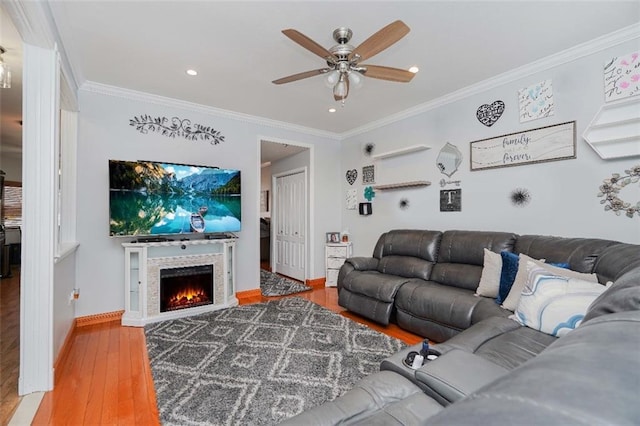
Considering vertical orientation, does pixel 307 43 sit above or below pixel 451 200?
above

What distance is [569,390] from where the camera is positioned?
1.11ft

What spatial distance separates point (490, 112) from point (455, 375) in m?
3.03

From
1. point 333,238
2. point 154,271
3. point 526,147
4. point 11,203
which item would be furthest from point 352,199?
point 11,203

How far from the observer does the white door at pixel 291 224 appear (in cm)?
519

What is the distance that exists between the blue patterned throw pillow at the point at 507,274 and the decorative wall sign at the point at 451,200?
3.72ft

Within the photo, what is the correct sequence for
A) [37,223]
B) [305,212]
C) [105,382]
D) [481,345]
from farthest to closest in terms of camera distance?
[305,212] → [105,382] → [37,223] → [481,345]

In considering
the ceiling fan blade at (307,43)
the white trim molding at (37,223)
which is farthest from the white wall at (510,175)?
the white trim molding at (37,223)

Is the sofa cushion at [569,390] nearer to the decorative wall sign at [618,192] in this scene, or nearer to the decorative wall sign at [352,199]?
the decorative wall sign at [618,192]

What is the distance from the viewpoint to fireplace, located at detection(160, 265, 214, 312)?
3.38 m

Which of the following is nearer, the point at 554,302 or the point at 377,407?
the point at 377,407

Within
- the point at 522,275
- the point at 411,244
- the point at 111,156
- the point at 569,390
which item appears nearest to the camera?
the point at 569,390

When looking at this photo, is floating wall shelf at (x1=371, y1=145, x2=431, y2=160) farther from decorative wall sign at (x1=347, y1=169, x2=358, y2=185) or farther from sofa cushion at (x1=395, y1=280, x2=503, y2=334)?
sofa cushion at (x1=395, y1=280, x2=503, y2=334)

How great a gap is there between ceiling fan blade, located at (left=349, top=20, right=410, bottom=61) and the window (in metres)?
8.09

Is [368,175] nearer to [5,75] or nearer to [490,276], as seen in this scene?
[490,276]
